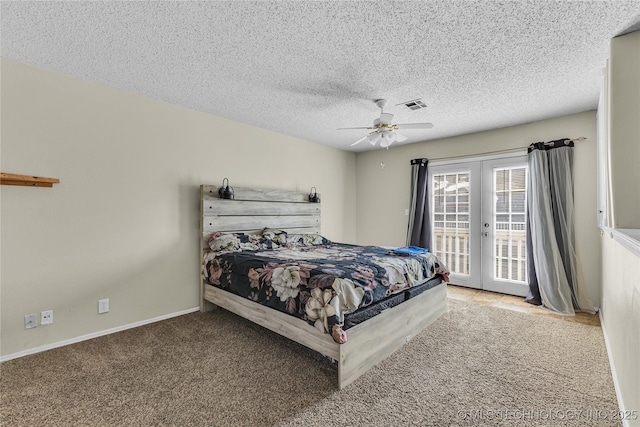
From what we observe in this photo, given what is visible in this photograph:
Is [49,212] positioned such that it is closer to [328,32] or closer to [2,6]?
[2,6]

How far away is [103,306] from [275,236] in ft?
6.39

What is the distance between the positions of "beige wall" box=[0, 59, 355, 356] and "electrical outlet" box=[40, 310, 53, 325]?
40mm

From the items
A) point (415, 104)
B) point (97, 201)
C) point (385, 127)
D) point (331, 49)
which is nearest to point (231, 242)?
point (97, 201)

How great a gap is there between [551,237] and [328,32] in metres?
3.60

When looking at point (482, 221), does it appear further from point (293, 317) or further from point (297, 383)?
point (297, 383)

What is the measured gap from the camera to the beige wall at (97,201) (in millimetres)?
2398

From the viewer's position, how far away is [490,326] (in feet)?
9.92

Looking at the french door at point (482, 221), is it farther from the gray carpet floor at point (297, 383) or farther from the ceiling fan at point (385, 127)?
the ceiling fan at point (385, 127)

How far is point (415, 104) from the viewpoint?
325 centimetres

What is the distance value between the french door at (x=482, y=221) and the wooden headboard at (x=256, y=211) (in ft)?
6.96

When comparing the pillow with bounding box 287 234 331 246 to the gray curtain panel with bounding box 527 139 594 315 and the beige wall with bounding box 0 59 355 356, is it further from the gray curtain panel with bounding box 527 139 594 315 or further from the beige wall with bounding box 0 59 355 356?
the gray curtain panel with bounding box 527 139 594 315

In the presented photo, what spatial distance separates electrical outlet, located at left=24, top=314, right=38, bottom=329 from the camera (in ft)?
7.92

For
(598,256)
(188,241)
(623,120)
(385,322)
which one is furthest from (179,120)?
(598,256)

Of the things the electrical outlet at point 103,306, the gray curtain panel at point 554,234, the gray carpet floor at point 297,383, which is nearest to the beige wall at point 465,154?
the gray curtain panel at point 554,234
